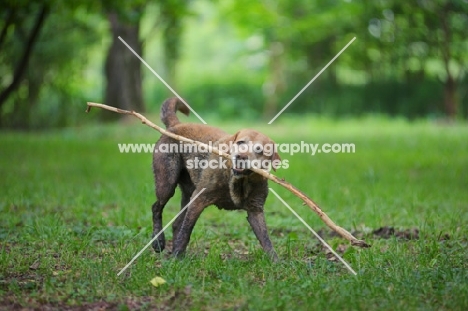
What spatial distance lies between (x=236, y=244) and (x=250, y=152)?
1.65 metres

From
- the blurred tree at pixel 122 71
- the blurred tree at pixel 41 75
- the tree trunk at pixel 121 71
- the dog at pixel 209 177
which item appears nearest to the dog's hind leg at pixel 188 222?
the dog at pixel 209 177

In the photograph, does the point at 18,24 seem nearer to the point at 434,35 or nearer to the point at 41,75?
the point at 41,75

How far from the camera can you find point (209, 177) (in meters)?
5.98

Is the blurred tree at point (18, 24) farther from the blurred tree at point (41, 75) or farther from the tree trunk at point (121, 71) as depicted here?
the tree trunk at point (121, 71)

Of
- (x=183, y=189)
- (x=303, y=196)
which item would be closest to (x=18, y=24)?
(x=183, y=189)

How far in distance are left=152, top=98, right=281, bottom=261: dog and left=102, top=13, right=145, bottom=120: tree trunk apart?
1551cm

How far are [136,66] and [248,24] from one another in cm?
885

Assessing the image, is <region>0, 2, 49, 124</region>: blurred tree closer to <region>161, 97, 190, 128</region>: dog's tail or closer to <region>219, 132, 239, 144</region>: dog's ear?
<region>161, 97, 190, 128</region>: dog's tail

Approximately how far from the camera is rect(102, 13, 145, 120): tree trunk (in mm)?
22109

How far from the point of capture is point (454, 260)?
5.72m

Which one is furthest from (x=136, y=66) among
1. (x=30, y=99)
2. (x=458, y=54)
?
(x=458, y=54)

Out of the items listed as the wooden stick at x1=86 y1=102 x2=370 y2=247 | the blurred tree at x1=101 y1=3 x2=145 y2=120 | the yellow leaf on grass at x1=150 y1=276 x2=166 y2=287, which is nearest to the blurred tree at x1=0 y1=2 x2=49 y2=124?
the blurred tree at x1=101 y1=3 x2=145 y2=120

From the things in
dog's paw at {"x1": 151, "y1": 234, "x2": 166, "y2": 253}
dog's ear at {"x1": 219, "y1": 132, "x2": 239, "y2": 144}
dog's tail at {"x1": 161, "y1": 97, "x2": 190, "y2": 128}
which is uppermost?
dog's tail at {"x1": 161, "y1": 97, "x2": 190, "y2": 128}

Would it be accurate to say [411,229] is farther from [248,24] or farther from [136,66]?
[248,24]
